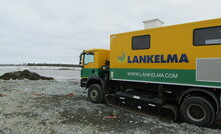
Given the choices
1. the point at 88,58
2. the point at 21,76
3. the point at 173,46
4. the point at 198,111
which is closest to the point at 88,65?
the point at 88,58

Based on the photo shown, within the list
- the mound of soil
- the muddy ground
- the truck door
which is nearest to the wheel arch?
the muddy ground

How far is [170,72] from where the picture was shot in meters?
5.93

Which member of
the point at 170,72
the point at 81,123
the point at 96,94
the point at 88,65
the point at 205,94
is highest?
the point at 88,65

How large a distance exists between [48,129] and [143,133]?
322cm

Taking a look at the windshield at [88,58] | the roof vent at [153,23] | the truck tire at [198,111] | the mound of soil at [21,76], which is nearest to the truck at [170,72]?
the truck tire at [198,111]

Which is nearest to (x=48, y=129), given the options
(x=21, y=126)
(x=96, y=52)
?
(x=21, y=126)

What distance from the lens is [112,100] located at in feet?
26.6

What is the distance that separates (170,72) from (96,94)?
4576 millimetres

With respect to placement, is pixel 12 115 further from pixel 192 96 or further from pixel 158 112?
pixel 192 96

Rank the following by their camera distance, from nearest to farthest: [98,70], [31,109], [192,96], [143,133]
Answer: [143,133] < [192,96] < [31,109] < [98,70]

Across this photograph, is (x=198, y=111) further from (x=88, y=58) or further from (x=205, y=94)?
(x=88, y=58)

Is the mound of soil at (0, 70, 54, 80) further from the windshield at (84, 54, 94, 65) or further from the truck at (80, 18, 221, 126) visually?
the truck at (80, 18, 221, 126)

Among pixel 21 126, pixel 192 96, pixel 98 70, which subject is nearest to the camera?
pixel 21 126

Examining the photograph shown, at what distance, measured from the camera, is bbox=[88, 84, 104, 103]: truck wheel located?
857cm
